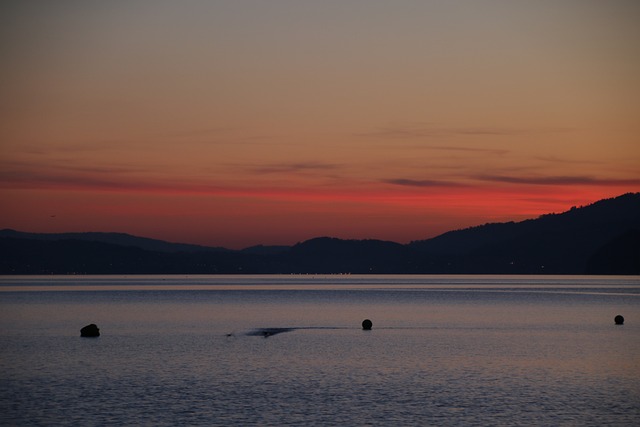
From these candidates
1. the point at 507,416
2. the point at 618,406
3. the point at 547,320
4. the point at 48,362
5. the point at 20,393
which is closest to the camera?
the point at 507,416

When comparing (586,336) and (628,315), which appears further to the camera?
(628,315)

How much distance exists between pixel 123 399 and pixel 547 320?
98.1m

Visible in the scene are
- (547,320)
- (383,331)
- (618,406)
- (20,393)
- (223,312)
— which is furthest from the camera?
(223,312)

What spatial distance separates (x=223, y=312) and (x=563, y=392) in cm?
11821

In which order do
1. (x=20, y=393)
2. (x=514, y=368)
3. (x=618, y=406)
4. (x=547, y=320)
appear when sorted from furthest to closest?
(x=547, y=320), (x=514, y=368), (x=20, y=393), (x=618, y=406)

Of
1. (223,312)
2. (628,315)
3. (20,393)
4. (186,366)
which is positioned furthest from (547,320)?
(20,393)

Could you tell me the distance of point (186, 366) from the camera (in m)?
75.5

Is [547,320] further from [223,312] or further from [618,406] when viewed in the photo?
[618,406]

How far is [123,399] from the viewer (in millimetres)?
56562

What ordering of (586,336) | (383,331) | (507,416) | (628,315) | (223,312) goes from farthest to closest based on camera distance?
(223,312) → (628,315) → (383,331) → (586,336) → (507,416)

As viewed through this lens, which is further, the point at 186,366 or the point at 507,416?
the point at 186,366

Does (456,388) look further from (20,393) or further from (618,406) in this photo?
(20,393)

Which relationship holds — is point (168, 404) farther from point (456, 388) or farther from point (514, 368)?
point (514, 368)

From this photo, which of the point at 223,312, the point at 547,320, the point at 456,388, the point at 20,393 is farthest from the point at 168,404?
the point at 223,312
